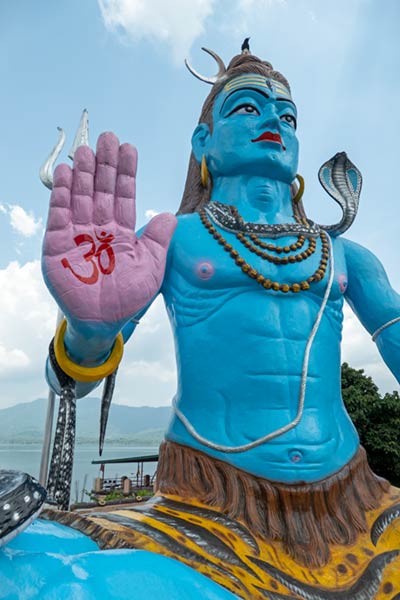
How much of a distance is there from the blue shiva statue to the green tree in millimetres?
7940

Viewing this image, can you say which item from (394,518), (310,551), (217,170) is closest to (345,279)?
(217,170)

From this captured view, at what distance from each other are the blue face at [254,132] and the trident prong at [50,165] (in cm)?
74

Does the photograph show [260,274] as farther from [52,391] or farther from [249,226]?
[52,391]

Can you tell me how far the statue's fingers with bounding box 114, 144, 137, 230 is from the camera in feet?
6.28

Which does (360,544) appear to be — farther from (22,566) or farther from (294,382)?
(22,566)

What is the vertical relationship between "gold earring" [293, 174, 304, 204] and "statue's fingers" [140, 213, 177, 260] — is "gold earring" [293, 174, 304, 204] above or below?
above

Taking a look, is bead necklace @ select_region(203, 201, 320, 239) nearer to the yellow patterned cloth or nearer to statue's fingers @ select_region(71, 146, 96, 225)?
statue's fingers @ select_region(71, 146, 96, 225)

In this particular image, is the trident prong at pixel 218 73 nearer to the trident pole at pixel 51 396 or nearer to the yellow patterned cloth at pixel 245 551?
the trident pole at pixel 51 396

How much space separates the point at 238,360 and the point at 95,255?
69cm

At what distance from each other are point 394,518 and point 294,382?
0.60 metres

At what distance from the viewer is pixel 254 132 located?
8.46 ft

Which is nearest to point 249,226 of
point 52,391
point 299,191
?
point 299,191

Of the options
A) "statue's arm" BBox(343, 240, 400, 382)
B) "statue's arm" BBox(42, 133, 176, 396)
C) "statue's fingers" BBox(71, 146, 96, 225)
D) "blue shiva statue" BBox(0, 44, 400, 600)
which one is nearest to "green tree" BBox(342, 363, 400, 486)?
"statue's arm" BBox(343, 240, 400, 382)

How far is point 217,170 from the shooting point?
8.89 ft
